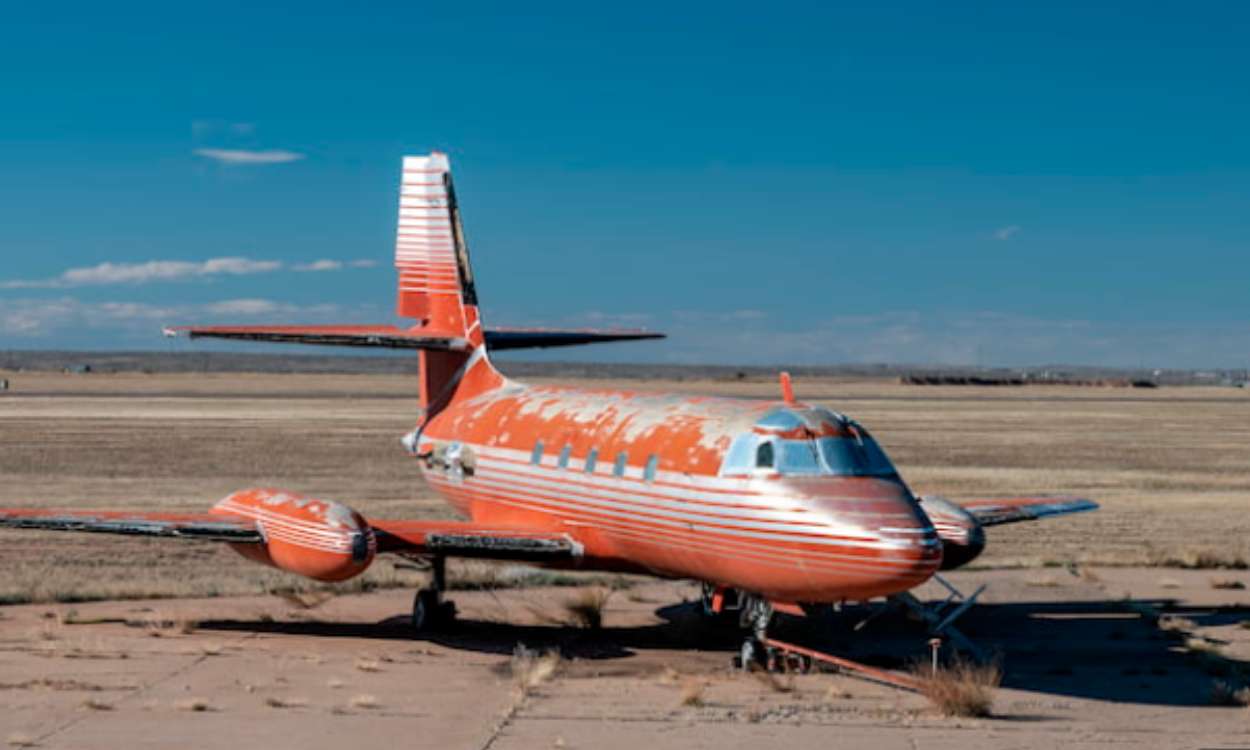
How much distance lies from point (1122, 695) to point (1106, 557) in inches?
567

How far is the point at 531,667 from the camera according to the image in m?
19.2

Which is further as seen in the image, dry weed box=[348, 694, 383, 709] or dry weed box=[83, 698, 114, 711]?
dry weed box=[348, 694, 383, 709]

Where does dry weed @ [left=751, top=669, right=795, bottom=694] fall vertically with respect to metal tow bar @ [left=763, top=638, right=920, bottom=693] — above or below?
below

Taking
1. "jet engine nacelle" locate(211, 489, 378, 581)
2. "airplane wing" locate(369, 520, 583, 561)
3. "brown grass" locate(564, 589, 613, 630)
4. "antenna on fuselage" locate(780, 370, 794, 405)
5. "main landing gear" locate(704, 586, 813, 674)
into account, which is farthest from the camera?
"brown grass" locate(564, 589, 613, 630)

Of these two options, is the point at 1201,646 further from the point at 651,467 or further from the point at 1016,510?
the point at 651,467

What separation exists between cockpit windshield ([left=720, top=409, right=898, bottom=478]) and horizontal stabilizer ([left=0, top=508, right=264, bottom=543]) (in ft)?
22.0

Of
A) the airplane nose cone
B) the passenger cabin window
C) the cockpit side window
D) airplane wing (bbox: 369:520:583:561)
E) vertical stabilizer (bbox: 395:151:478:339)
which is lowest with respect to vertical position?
airplane wing (bbox: 369:520:583:561)

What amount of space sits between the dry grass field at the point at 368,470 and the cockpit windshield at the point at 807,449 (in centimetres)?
1125

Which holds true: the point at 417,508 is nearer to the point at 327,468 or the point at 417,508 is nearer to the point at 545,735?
the point at 327,468

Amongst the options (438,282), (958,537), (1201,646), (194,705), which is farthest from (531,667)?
(438,282)

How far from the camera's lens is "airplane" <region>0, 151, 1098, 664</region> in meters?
17.2

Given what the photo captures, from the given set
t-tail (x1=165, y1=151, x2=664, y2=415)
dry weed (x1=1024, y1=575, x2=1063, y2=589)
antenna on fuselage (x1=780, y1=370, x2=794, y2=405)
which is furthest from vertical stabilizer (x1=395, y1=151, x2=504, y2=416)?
dry weed (x1=1024, y1=575, x2=1063, y2=589)

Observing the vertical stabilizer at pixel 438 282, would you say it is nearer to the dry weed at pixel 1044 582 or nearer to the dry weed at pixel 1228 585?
the dry weed at pixel 1044 582

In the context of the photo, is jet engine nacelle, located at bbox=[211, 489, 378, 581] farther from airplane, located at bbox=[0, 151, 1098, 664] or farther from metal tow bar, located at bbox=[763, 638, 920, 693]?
metal tow bar, located at bbox=[763, 638, 920, 693]
